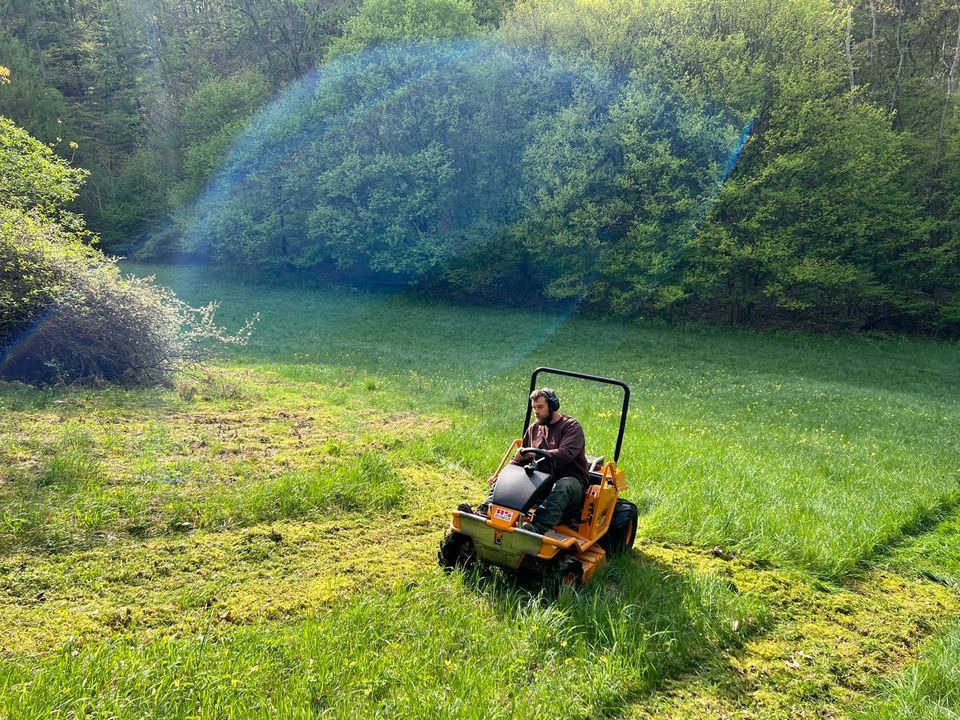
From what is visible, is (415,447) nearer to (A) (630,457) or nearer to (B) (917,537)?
(A) (630,457)

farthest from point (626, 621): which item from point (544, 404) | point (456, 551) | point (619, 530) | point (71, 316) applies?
point (71, 316)

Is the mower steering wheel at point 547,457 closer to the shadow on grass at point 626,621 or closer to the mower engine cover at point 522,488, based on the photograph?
the mower engine cover at point 522,488

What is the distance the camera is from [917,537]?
737 cm

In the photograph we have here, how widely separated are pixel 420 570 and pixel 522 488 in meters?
1.41

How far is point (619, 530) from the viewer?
20.1ft

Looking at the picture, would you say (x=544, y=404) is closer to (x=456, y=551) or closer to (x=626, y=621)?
(x=456, y=551)

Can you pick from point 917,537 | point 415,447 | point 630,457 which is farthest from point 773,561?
point 415,447

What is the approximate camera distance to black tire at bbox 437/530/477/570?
18.7 feet

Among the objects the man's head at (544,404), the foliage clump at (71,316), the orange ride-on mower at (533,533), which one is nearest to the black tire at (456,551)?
the orange ride-on mower at (533,533)

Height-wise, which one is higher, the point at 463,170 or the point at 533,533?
the point at 463,170

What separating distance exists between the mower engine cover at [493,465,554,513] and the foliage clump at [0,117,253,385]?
9.52 metres

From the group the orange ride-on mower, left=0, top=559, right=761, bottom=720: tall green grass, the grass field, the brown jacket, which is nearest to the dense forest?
the grass field

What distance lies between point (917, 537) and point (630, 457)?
3.64 metres

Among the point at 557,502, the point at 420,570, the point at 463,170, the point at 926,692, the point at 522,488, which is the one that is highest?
the point at 463,170
